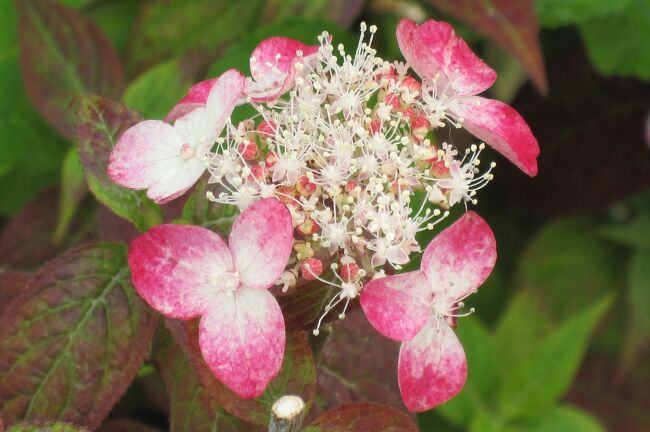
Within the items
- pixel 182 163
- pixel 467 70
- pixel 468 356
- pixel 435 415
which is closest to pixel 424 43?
pixel 467 70

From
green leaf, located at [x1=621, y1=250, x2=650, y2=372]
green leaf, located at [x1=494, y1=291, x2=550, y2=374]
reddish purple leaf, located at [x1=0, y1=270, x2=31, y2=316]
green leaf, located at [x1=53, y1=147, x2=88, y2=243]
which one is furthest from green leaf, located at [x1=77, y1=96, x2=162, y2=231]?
green leaf, located at [x1=621, y1=250, x2=650, y2=372]

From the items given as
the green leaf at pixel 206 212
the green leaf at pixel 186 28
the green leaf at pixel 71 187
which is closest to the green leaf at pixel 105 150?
the green leaf at pixel 206 212

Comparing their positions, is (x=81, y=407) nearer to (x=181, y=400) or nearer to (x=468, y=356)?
(x=181, y=400)

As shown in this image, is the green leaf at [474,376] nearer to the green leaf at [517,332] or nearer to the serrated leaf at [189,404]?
the green leaf at [517,332]

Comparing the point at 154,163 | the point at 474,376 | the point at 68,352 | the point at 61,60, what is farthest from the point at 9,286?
the point at 474,376

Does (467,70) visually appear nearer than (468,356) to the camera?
Yes
